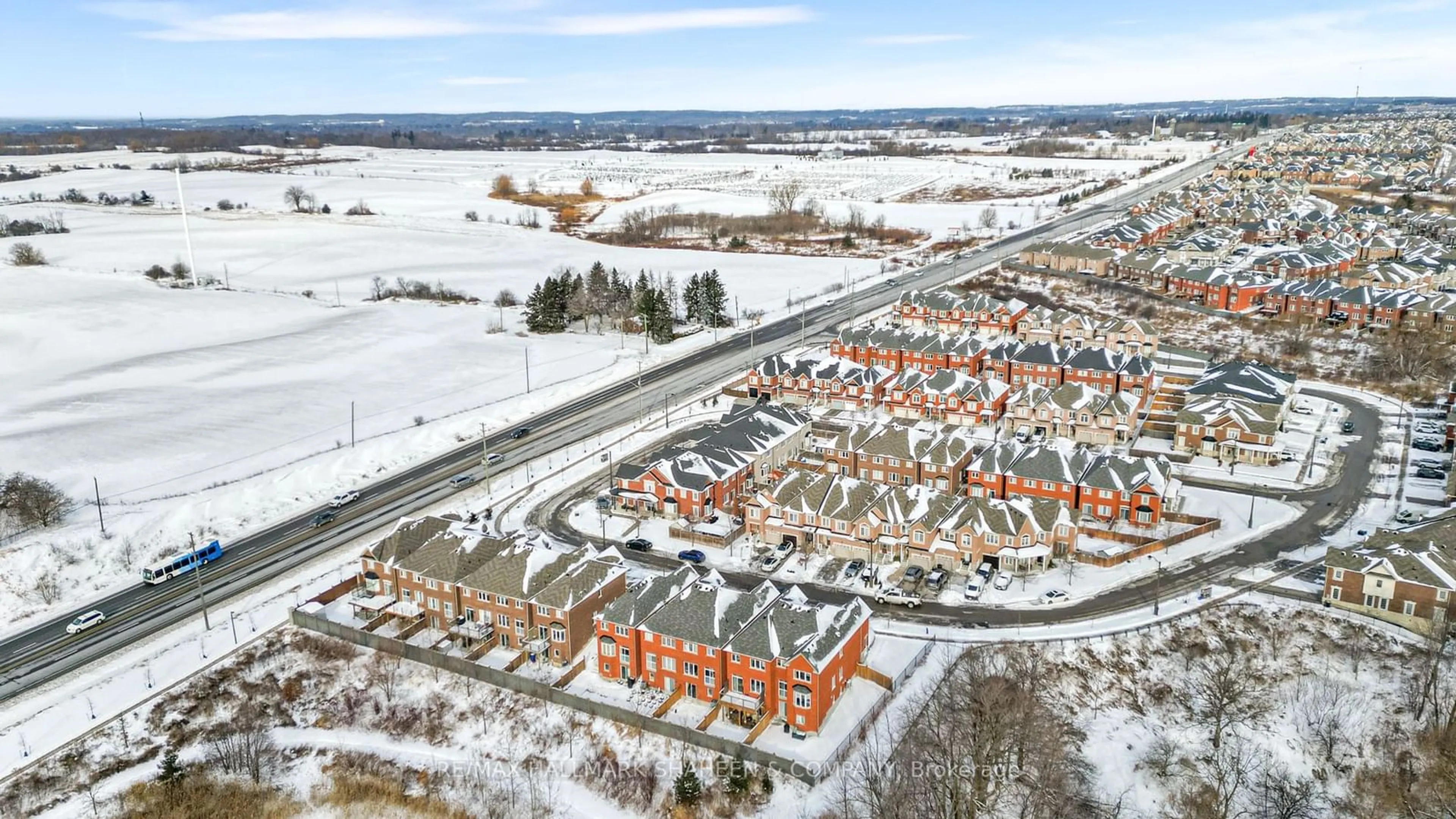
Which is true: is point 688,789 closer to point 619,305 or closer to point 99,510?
point 99,510

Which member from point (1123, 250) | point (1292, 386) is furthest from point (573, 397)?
point (1123, 250)

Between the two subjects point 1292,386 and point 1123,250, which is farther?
point 1123,250

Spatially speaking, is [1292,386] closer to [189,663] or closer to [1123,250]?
[1123,250]

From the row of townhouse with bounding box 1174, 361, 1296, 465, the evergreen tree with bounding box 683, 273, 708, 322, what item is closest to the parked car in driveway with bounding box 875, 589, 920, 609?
the row of townhouse with bounding box 1174, 361, 1296, 465

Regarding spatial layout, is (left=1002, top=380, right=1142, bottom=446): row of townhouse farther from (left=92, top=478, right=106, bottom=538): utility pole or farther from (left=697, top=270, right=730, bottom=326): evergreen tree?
(left=92, top=478, right=106, bottom=538): utility pole

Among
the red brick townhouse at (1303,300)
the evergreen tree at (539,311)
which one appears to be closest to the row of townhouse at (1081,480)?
the red brick townhouse at (1303,300)

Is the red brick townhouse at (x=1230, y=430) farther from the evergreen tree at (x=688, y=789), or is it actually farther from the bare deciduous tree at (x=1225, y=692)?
the evergreen tree at (x=688, y=789)
